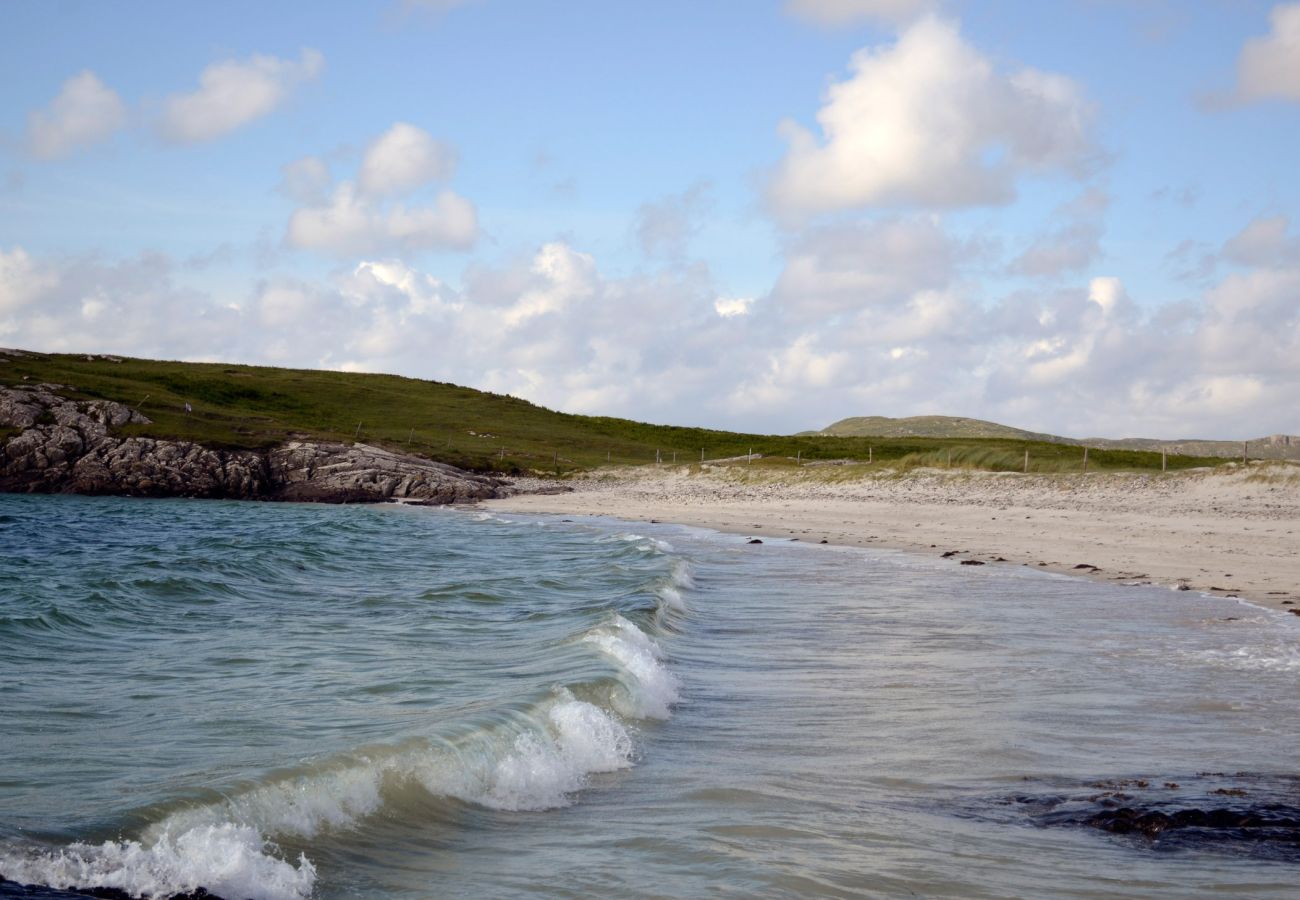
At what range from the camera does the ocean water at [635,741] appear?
6.07 m

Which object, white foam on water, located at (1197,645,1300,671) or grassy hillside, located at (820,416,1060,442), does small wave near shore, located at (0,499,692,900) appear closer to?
white foam on water, located at (1197,645,1300,671)

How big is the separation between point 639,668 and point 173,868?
20.8 feet

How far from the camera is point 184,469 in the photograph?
60188 mm

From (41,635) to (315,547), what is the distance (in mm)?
15167

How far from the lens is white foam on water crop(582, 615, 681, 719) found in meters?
10.5

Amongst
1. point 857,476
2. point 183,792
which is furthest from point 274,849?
point 857,476

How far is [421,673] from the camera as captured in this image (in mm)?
12055

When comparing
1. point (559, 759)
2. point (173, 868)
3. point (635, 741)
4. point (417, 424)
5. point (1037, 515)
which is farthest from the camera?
point (417, 424)

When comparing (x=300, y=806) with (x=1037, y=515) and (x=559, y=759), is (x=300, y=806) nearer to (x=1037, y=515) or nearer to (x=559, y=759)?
(x=559, y=759)

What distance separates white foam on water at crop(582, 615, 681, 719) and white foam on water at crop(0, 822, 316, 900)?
181 inches

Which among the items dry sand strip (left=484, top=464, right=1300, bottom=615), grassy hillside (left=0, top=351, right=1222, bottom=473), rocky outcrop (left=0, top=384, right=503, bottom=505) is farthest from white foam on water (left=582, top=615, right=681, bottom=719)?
rocky outcrop (left=0, top=384, right=503, bottom=505)

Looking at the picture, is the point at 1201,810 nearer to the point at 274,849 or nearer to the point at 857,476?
the point at 274,849

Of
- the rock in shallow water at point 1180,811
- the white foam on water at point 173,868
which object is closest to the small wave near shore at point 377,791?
the white foam on water at point 173,868

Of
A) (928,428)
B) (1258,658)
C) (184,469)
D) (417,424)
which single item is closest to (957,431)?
(928,428)
